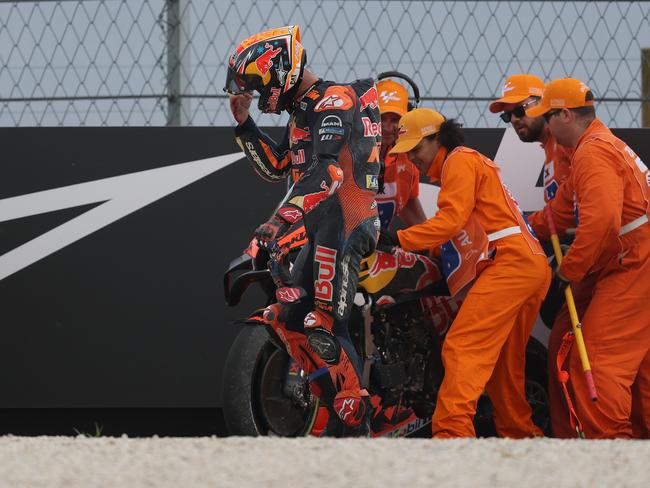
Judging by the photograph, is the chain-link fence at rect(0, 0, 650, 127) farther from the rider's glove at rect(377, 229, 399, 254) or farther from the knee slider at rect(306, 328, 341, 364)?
the knee slider at rect(306, 328, 341, 364)

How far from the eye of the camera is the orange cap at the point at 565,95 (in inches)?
189

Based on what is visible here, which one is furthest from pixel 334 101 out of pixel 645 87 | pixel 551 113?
pixel 645 87

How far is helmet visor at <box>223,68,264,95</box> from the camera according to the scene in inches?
168

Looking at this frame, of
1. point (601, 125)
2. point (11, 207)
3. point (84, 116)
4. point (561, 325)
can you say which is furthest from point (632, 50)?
point (11, 207)

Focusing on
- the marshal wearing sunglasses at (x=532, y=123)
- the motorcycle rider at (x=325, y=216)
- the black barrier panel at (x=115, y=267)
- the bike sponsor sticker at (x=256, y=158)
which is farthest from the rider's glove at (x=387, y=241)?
the black barrier panel at (x=115, y=267)

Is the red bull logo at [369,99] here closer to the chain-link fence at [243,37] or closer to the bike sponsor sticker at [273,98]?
the bike sponsor sticker at [273,98]

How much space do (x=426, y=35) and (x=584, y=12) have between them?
811 millimetres

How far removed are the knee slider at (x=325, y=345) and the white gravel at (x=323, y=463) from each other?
1071 millimetres

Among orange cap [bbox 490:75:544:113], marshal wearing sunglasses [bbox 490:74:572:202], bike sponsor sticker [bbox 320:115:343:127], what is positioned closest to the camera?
bike sponsor sticker [bbox 320:115:343:127]

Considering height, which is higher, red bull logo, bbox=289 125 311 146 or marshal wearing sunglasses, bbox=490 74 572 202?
marshal wearing sunglasses, bbox=490 74 572 202

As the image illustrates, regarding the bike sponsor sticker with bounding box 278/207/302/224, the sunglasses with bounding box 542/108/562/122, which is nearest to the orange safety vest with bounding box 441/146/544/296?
the sunglasses with bounding box 542/108/562/122

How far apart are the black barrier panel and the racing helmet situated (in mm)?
1185

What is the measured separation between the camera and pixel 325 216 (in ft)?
14.0

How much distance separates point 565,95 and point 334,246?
1.29m
